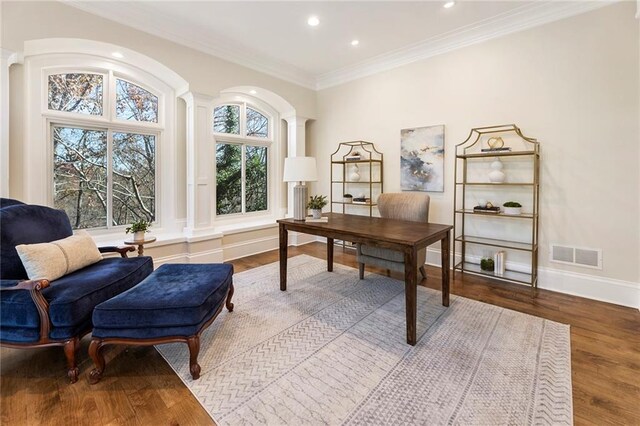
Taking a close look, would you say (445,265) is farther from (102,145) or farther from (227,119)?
(102,145)

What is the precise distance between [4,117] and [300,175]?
267 cm

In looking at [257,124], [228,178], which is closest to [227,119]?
[257,124]

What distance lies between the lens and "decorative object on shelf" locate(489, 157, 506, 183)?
3.22 metres

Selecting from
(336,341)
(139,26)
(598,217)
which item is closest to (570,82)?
(598,217)

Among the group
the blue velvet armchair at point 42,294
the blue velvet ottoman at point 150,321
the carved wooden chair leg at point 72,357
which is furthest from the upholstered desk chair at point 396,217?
the carved wooden chair leg at point 72,357

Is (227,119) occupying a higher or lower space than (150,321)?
higher

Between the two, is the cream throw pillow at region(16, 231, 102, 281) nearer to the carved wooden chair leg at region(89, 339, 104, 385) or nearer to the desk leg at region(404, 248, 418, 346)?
the carved wooden chair leg at region(89, 339, 104, 385)

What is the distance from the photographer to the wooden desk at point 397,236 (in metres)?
2.09

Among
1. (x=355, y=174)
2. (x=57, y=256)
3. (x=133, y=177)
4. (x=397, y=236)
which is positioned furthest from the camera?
(x=355, y=174)

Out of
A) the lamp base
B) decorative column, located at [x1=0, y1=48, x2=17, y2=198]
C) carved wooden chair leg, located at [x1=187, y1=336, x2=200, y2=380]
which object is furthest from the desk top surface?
decorative column, located at [x1=0, y1=48, x2=17, y2=198]

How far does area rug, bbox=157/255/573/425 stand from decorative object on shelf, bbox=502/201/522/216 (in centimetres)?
112

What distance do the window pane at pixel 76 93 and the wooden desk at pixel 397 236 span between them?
2.65 m

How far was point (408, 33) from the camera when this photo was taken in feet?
11.8

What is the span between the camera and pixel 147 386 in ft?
5.58
